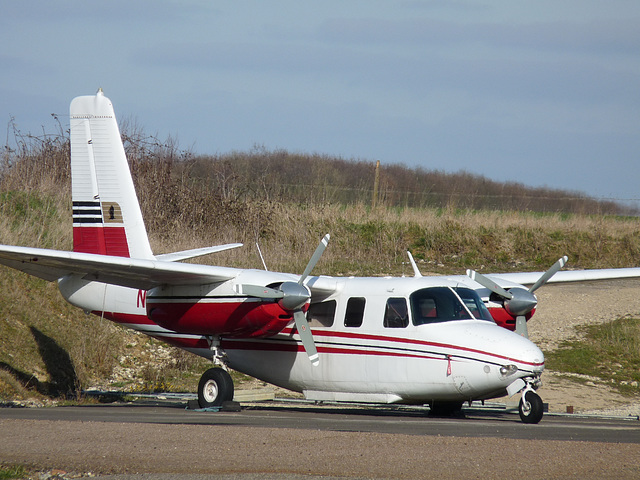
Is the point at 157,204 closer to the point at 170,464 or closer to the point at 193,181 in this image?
the point at 193,181

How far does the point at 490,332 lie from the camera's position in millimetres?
12344

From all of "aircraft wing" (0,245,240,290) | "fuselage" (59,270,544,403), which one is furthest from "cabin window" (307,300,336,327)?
"aircraft wing" (0,245,240,290)

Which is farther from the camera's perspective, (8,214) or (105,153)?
(8,214)

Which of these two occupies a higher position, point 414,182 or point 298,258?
point 414,182

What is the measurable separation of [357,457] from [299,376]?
707 centimetres

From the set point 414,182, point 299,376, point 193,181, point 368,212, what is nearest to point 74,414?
point 299,376

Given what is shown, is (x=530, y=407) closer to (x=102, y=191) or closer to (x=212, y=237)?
(x=102, y=191)

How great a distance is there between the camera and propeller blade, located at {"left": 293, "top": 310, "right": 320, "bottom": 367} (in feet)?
44.1

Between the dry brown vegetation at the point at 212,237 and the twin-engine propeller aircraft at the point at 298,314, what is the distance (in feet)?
14.3

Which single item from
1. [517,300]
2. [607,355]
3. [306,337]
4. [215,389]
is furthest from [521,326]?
[607,355]

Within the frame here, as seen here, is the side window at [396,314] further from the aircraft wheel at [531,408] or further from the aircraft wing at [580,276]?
the aircraft wing at [580,276]

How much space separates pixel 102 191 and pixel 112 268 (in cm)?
378

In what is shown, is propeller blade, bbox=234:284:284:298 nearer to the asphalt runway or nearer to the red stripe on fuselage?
the red stripe on fuselage

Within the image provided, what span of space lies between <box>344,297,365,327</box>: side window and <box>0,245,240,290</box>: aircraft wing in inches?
85.0
